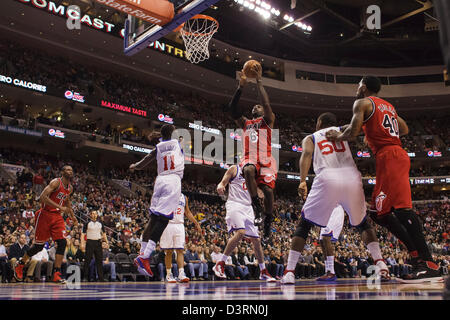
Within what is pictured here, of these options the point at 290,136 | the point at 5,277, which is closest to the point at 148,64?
the point at 290,136

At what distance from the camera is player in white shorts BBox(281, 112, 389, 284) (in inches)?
167

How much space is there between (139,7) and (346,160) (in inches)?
205

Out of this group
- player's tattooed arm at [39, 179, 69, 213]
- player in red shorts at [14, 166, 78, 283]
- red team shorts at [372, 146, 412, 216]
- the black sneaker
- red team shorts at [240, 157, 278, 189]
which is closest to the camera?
the black sneaker

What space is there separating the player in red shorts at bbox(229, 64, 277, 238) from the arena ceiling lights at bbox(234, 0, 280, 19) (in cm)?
2224

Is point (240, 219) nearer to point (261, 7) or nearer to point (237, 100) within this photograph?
point (237, 100)

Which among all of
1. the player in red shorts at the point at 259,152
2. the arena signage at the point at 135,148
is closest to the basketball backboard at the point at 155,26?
the player in red shorts at the point at 259,152

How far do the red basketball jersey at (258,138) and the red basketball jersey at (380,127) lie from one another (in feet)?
5.98

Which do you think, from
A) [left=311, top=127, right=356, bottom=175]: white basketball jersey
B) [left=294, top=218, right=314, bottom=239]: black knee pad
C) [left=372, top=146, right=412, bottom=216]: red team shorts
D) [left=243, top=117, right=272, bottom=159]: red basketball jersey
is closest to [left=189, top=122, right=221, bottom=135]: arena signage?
[left=243, top=117, right=272, bottom=159]: red basketball jersey

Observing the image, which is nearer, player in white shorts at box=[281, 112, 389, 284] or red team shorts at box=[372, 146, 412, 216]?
red team shorts at box=[372, 146, 412, 216]

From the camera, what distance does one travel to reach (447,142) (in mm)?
35094

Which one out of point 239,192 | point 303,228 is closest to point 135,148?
point 239,192

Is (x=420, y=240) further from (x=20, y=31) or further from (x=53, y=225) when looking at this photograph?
(x=20, y=31)

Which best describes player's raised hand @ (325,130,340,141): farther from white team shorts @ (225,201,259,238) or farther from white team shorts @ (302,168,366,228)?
white team shorts @ (225,201,259,238)

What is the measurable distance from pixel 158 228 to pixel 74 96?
777 inches
